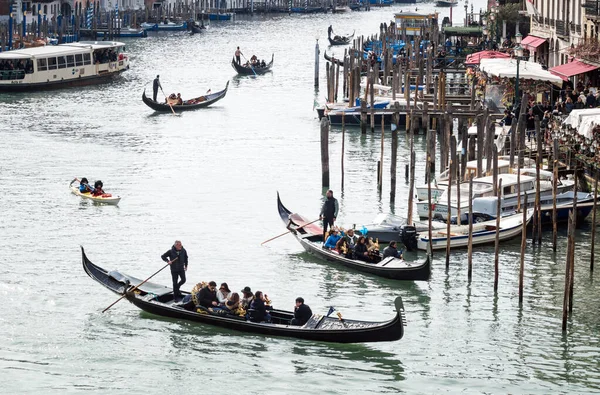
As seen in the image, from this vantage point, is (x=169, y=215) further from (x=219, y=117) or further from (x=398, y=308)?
(x=219, y=117)

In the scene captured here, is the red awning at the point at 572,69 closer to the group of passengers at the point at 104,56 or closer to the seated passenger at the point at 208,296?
the seated passenger at the point at 208,296

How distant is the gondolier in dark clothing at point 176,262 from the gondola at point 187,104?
99.9 ft

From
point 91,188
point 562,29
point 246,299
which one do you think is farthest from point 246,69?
point 246,299

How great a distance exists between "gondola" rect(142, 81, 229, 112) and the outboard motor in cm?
2725

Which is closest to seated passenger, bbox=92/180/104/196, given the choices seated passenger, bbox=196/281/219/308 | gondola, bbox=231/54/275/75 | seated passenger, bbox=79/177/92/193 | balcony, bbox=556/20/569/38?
seated passenger, bbox=79/177/92/193

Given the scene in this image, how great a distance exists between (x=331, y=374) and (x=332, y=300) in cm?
426

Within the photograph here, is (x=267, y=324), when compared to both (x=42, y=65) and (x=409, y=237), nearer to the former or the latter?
(x=409, y=237)

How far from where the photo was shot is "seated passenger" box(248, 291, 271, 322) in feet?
78.0

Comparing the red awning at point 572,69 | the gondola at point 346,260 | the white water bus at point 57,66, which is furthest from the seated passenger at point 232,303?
the white water bus at point 57,66

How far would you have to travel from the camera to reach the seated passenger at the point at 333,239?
28859 millimetres

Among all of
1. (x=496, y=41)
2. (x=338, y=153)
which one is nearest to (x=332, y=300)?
(x=338, y=153)

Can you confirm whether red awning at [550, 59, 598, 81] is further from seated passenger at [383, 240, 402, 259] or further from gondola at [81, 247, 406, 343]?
gondola at [81, 247, 406, 343]

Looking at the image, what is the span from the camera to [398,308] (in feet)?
71.6

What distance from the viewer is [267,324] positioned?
2369 centimetres
